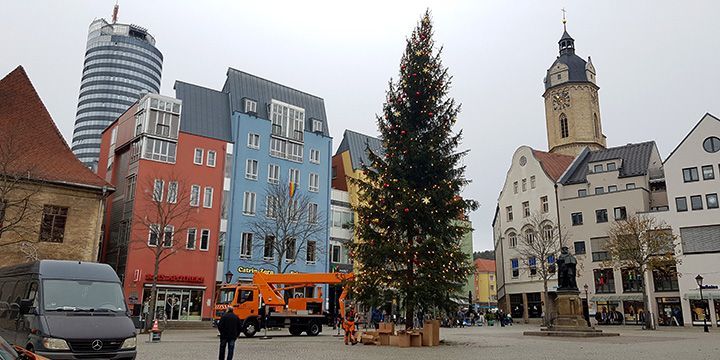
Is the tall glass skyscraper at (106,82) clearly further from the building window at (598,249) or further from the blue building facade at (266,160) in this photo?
the building window at (598,249)

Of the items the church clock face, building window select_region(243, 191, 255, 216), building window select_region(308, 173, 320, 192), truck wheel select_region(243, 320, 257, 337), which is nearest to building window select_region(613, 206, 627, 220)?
the church clock face

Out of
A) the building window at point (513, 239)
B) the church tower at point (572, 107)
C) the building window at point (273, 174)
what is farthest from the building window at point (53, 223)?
the church tower at point (572, 107)

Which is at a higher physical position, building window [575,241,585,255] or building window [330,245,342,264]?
building window [575,241,585,255]

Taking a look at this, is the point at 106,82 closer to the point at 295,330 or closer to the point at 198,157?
the point at 198,157

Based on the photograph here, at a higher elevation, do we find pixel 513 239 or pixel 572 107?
pixel 572 107

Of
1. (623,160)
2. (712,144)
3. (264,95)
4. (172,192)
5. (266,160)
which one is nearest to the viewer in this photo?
(172,192)

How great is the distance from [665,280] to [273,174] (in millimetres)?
34351

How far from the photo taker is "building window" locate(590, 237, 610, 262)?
50.4m

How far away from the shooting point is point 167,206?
131 ft

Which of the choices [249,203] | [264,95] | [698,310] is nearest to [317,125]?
[264,95]

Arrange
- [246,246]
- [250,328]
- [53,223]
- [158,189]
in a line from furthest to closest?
[246,246] → [158,189] → [53,223] → [250,328]

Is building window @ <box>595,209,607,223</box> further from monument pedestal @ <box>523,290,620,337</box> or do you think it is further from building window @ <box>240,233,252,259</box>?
building window @ <box>240,233,252,259</box>

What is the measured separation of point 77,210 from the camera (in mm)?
31406

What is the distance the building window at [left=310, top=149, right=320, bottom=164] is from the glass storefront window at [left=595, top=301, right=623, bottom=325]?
2862cm
